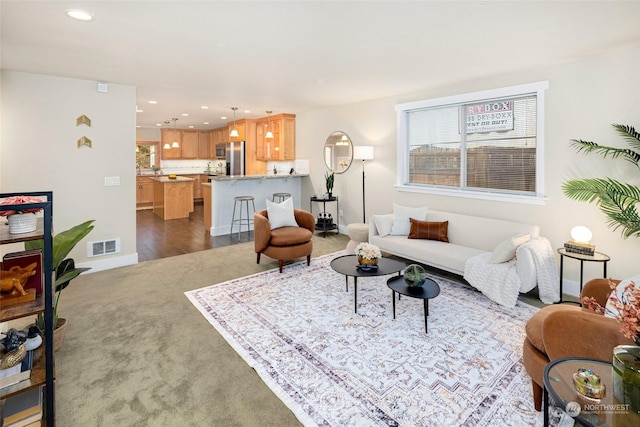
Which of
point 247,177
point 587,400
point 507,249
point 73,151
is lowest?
point 587,400

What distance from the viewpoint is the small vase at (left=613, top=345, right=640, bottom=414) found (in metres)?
1.27

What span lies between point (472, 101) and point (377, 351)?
3.61m

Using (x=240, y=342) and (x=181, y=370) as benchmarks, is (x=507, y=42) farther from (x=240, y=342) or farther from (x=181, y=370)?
(x=181, y=370)

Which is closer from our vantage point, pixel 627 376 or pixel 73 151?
pixel 627 376

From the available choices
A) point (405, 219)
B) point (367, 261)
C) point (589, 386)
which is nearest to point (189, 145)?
point (405, 219)

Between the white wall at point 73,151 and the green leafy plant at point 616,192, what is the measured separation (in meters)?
5.54

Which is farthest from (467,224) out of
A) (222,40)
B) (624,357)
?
(222,40)

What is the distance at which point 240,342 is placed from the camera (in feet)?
8.94

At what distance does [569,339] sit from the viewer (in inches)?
67.2

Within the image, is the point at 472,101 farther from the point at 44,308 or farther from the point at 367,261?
the point at 44,308

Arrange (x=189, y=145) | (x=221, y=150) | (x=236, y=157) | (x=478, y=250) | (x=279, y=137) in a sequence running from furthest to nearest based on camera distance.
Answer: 1. (x=189, y=145)
2. (x=221, y=150)
3. (x=236, y=157)
4. (x=279, y=137)
5. (x=478, y=250)

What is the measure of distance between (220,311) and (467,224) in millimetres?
3202

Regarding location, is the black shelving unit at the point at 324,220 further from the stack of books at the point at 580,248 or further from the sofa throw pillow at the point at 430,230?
the stack of books at the point at 580,248

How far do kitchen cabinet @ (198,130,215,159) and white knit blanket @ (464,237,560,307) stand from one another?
10139 millimetres
